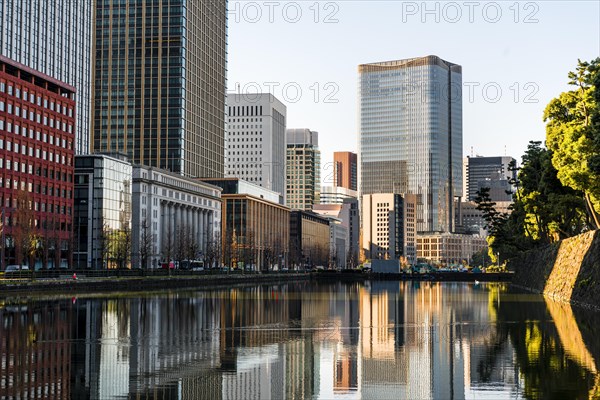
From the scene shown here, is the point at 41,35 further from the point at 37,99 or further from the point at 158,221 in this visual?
the point at 37,99

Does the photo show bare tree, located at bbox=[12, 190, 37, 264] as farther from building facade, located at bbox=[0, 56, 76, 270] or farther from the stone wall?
the stone wall

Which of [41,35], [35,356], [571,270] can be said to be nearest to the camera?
[35,356]

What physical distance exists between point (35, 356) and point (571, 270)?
54.7m

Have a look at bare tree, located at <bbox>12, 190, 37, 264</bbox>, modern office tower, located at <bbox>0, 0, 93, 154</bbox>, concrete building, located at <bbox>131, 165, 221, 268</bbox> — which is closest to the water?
bare tree, located at <bbox>12, 190, 37, 264</bbox>

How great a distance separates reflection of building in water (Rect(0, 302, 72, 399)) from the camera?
24.1 meters

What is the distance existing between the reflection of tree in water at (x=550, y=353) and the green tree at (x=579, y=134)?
12469 millimetres

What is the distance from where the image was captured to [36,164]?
139 m

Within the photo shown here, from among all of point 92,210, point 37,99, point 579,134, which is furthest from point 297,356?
point 92,210

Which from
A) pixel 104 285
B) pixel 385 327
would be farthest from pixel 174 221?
pixel 385 327

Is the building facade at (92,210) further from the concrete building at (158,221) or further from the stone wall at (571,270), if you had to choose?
the stone wall at (571,270)

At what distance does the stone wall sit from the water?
11.6 m

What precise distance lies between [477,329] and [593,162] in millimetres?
20358

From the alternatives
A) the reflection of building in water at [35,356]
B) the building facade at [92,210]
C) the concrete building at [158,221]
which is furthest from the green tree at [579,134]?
the concrete building at [158,221]

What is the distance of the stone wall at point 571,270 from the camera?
6475 cm
